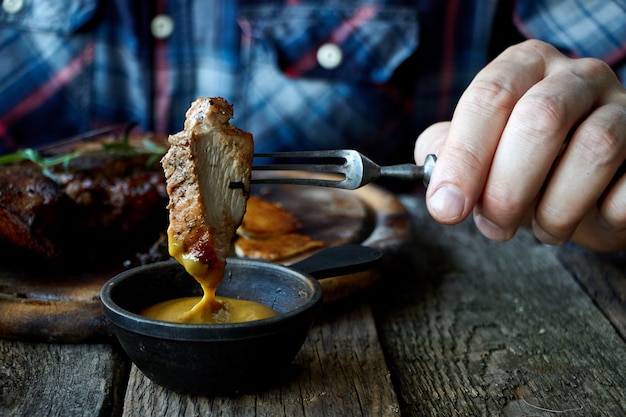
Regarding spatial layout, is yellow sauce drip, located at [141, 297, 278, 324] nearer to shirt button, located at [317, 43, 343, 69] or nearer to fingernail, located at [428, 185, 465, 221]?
fingernail, located at [428, 185, 465, 221]

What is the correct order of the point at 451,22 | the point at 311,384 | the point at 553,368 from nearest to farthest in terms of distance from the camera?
the point at 311,384 < the point at 553,368 < the point at 451,22

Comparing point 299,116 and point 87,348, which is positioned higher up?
point 87,348

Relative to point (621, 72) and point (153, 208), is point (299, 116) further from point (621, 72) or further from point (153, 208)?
point (621, 72)

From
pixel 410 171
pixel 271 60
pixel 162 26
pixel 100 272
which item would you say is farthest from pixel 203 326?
pixel 162 26

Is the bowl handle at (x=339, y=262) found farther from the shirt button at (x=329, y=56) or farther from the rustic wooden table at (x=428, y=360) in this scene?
the shirt button at (x=329, y=56)

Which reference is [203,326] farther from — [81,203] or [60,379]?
[81,203]

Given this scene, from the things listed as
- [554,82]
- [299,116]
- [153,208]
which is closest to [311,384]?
[554,82]
